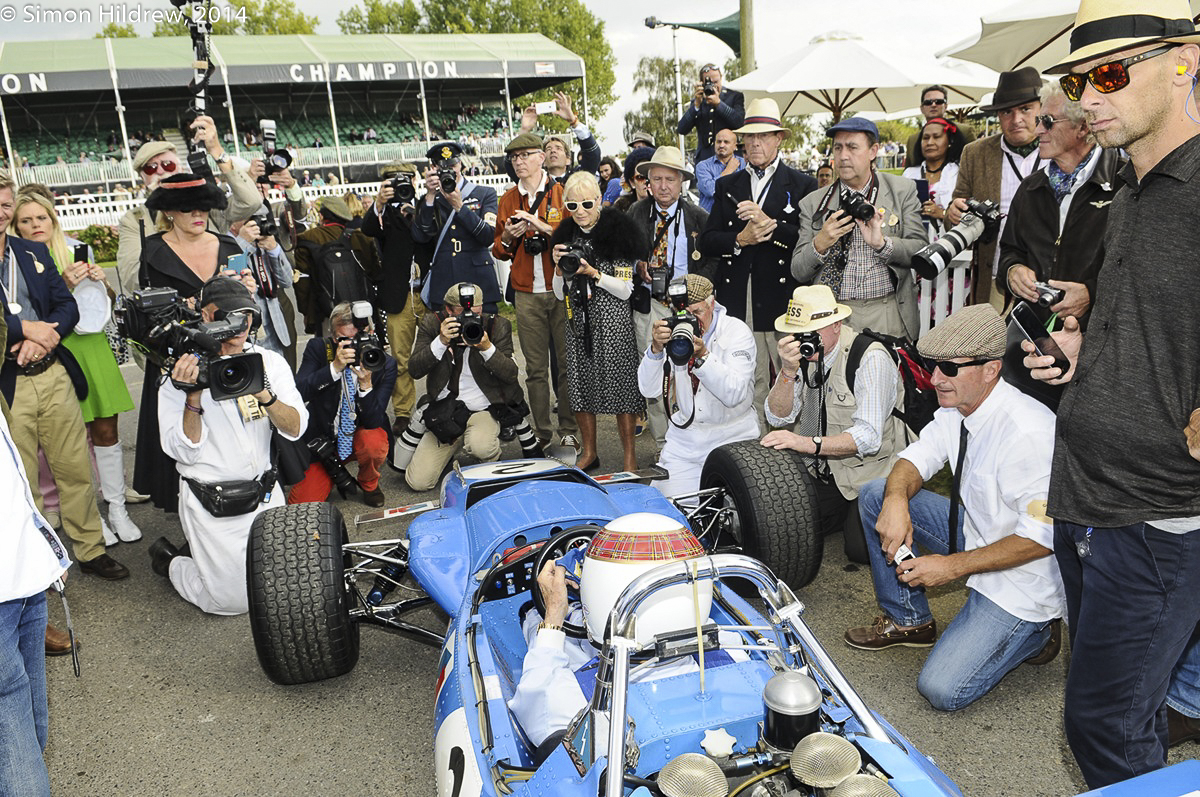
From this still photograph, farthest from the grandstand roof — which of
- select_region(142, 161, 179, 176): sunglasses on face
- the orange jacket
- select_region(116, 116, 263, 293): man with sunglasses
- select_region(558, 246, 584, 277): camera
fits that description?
select_region(558, 246, 584, 277): camera

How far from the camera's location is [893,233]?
18.2ft

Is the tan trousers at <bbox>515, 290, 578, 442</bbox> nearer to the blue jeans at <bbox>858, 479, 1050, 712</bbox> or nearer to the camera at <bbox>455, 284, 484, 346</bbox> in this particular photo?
the camera at <bbox>455, 284, 484, 346</bbox>

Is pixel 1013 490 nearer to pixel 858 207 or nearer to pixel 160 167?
pixel 858 207

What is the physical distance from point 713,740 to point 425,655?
7.76 ft

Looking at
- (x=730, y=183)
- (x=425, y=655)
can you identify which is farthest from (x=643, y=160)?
(x=425, y=655)

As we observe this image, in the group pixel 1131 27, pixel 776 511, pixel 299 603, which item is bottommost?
pixel 299 603

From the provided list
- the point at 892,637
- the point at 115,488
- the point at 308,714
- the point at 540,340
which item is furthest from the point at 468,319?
the point at 892,637

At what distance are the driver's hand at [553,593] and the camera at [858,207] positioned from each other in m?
3.23

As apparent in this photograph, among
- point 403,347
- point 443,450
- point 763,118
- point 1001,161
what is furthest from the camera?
point 403,347

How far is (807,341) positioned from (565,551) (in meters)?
1.76

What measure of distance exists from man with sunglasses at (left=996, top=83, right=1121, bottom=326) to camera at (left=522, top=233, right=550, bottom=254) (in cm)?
316

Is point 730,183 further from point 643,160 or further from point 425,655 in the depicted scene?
point 425,655

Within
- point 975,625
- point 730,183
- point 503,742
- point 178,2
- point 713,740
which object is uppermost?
point 178,2

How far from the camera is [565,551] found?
3.52 m
